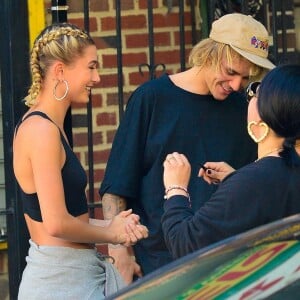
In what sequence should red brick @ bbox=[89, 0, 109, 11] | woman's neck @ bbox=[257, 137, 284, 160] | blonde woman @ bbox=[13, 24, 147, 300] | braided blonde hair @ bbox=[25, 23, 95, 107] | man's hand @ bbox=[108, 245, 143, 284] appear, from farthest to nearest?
red brick @ bbox=[89, 0, 109, 11], man's hand @ bbox=[108, 245, 143, 284], braided blonde hair @ bbox=[25, 23, 95, 107], blonde woman @ bbox=[13, 24, 147, 300], woman's neck @ bbox=[257, 137, 284, 160]

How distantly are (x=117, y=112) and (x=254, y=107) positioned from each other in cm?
216

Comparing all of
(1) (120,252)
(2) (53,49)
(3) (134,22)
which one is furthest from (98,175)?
(2) (53,49)

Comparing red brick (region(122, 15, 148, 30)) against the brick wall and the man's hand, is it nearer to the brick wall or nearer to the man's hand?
the brick wall

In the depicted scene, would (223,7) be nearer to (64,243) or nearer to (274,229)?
(64,243)

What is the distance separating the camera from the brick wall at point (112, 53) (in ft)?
17.4

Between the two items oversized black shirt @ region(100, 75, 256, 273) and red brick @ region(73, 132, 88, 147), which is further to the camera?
red brick @ region(73, 132, 88, 147)

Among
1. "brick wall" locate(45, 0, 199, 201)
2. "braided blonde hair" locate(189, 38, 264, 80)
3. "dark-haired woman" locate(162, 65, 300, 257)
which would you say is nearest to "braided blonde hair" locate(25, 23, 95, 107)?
"braided blonde hair" locate(189, 38, 264, 80)

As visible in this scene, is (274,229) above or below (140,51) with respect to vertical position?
below

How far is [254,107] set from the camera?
3219 mm

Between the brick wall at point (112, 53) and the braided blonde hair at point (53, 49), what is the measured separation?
135cm

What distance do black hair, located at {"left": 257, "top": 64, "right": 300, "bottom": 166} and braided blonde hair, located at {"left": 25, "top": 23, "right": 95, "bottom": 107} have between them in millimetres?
959

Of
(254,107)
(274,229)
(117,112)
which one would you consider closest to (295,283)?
(274,229)

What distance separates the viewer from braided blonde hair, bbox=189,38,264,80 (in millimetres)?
4062

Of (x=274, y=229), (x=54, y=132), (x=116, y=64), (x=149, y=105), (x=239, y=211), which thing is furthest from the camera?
(x=116, y=64)
